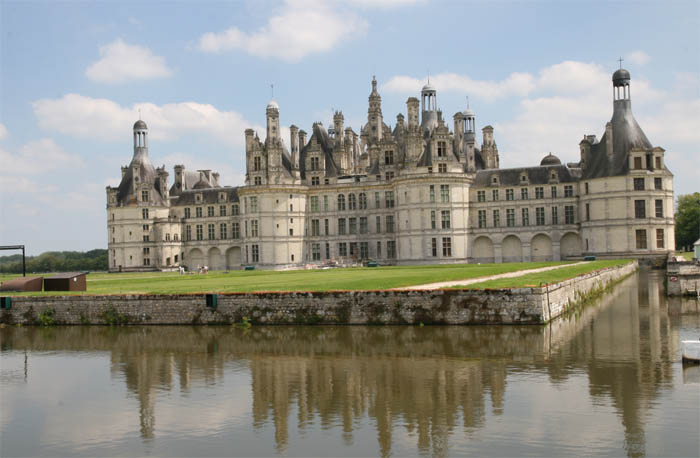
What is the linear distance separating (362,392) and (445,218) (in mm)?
50810

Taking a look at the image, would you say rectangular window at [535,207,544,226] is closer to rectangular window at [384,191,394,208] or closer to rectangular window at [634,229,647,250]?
rectangular window at [634,229,647,250]

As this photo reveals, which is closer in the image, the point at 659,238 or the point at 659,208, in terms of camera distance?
the point at 659,238

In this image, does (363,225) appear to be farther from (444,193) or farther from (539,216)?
(539,216)

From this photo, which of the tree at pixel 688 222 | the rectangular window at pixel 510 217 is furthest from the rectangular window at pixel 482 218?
the tree at pixel 688 222

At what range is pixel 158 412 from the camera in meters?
15.4

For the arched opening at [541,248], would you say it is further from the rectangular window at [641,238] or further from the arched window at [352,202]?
the arched window at [352,202]

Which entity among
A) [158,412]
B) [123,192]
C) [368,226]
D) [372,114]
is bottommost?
A: [158,412]

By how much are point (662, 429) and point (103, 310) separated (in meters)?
23.9

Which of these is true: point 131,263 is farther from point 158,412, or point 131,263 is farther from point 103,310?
point 158,412

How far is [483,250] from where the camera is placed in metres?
69.7

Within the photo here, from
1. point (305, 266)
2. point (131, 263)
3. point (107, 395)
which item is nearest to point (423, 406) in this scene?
point (107, 395)

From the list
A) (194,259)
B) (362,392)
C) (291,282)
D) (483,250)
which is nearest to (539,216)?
(483,250)

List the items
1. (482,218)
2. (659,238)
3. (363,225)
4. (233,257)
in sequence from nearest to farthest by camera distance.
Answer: (659,238) → (482,218) → (363,225) → (233,257)

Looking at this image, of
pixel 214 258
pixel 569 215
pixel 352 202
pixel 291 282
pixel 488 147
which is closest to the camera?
pixel 291 282
